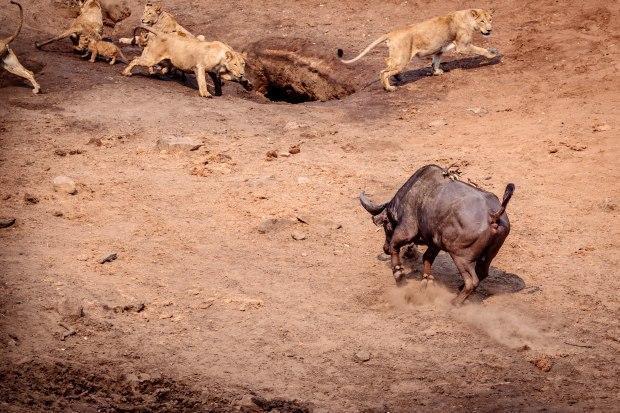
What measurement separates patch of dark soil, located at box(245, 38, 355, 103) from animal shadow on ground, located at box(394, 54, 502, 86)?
95 centimetres

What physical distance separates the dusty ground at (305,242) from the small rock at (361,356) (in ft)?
0.07

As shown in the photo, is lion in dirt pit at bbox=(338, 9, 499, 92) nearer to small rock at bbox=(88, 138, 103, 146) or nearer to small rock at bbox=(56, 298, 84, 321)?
small rock at bbox=(88, 138, 103, 146)

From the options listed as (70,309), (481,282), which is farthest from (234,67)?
(70,309)

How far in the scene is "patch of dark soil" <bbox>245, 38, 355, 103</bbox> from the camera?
16625mm

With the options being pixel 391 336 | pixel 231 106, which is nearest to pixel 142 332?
pixel 391 336

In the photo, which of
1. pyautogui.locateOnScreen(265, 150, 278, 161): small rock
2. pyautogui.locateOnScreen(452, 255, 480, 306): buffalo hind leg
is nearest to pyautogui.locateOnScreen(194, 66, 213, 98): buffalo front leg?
pyautogui.locateOnScreen(265, 150, 278, 161): small rock

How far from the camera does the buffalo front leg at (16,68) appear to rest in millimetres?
14789

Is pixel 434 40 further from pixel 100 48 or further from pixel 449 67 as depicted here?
pixel 100 48

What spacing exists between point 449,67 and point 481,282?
300 inches

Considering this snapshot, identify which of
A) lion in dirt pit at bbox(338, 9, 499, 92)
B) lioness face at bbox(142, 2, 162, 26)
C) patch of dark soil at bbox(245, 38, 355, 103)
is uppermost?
lion in dirt pit at bbox(338, 9, 499, 92)

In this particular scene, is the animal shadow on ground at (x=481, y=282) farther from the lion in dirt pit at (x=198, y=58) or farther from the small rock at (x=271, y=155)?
the lion in dirt pit at (x=198, y=58)

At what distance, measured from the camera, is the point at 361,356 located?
7.88 meters

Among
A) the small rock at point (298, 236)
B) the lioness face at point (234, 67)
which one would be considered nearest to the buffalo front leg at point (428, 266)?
the small rock at point (298, 236)

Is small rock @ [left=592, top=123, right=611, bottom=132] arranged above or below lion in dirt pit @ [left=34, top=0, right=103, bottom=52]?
above
